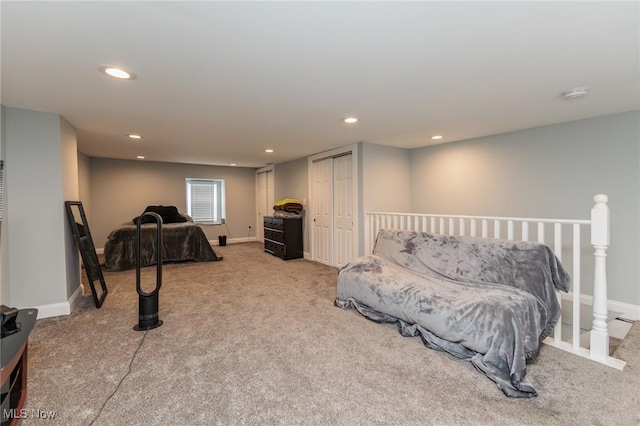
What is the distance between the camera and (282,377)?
6.43 ft

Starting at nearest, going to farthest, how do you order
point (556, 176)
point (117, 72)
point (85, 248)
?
point (117, 72) → point (85, 248) → point (556, 176)

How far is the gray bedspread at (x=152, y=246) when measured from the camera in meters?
4.96

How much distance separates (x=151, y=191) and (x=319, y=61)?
6.50m

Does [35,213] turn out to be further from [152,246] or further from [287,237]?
[287,237]

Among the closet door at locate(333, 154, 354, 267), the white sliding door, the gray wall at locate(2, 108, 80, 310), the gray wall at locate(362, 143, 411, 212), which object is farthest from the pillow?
the gray wall at locate(362, 143, 411, 212)

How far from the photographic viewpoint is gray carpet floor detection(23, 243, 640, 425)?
5.33 ft

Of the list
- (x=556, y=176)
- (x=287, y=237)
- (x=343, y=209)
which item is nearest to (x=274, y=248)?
(x=287, y=237)

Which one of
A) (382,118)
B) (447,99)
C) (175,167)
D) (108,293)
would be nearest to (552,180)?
(447,99)

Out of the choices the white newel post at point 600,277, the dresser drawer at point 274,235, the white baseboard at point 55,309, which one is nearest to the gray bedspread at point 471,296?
the white newel post at point 600,277

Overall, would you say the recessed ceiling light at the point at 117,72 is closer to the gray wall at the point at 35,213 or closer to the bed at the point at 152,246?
the gray wall at the point at 35,213

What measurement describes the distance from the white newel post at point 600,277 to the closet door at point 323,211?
363 cm

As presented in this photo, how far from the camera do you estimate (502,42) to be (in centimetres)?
170

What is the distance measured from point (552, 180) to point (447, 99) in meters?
2.12

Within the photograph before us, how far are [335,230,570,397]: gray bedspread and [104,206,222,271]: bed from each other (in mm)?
3514
